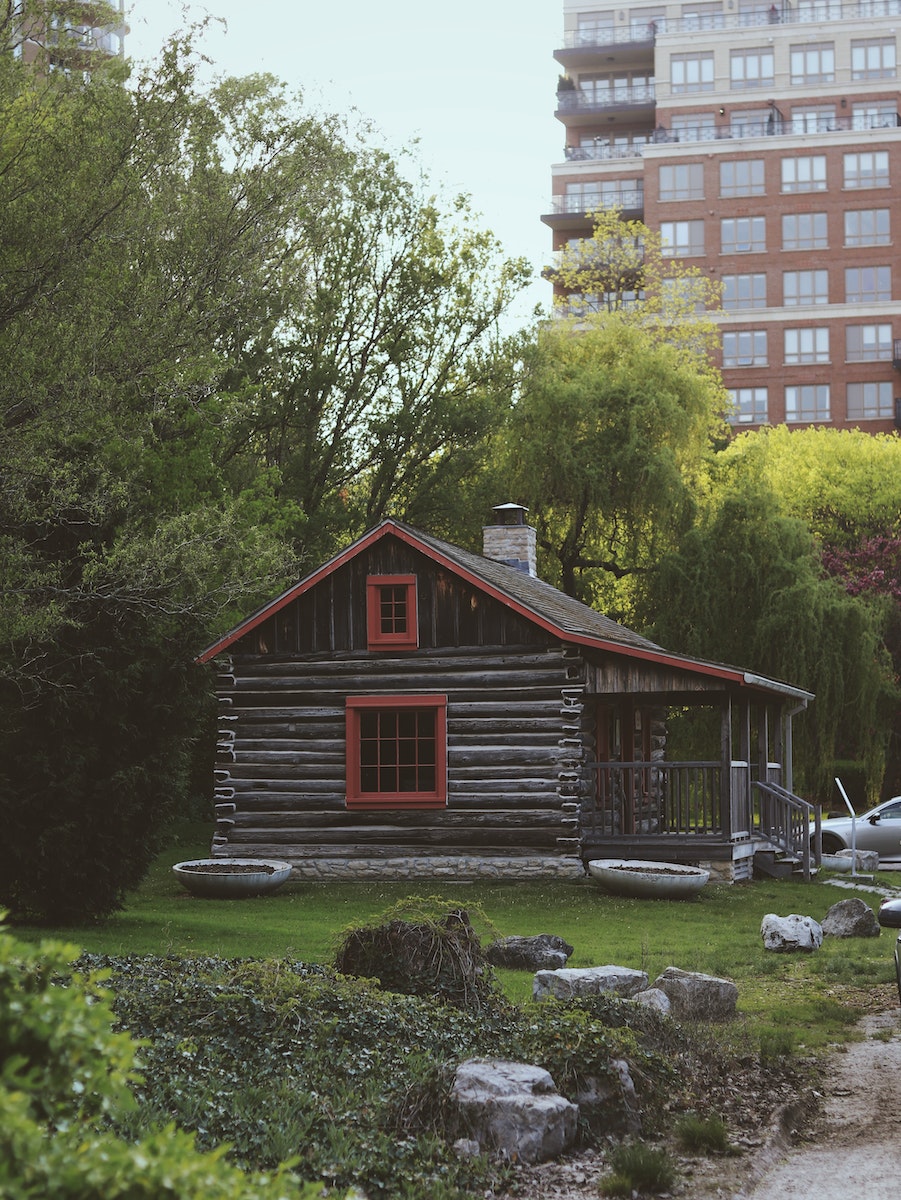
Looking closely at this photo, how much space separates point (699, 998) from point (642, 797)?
15352mm

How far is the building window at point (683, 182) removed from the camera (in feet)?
242

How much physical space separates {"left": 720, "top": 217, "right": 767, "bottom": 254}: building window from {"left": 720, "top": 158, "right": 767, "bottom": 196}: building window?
1476mm

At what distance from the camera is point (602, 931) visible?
16203 millimetres

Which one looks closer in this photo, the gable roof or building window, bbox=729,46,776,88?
the gable roof

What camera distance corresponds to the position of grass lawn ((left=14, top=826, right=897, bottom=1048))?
40.1 feet

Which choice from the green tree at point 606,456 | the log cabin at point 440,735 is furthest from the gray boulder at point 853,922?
the green tree at point 606,456

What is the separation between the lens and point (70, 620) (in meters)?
14.1

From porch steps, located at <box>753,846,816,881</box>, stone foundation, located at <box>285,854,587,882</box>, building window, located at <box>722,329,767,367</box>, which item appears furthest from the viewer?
building window, located at <box>722,329,767,367</box>

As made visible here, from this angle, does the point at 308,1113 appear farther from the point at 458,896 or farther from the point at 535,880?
the point at 535,880

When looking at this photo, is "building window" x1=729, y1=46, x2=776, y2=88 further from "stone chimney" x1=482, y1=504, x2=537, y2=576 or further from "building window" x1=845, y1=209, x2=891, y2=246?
"stone chimney" x1=482, y1=504, x2=537, y2=576

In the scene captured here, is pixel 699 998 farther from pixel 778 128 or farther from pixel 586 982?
pixel 778 128

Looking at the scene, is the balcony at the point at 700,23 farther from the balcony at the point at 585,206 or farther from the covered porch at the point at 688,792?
the covered porch at the point at 688,792

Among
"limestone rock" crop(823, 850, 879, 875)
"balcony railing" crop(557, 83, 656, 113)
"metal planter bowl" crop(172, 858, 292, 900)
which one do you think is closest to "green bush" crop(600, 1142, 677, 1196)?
"metal planter bowl" crop(172, 858, 292, 900)

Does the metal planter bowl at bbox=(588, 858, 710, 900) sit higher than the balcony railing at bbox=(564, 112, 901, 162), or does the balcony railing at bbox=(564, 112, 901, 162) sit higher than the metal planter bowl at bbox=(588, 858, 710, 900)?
the balcony railing at bbox=(564, 112, 901, 162)
